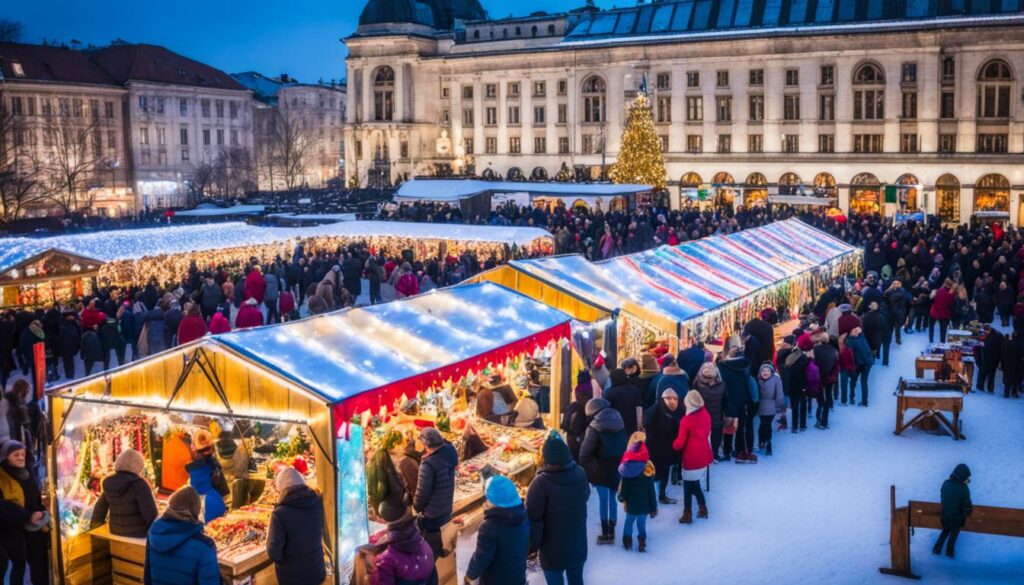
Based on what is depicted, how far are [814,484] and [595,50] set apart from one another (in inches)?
1910

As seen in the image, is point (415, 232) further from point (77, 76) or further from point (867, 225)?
point (77, 76)

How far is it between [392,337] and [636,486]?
8.79ft

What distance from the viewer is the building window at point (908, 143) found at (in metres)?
49.2

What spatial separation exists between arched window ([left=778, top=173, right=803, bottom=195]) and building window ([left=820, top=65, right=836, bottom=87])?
4.74m

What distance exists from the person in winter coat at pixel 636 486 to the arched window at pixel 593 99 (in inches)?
1962

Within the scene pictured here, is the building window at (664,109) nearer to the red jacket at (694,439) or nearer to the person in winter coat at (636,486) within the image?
the red jacket at (694,439)

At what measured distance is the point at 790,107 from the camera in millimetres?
52594

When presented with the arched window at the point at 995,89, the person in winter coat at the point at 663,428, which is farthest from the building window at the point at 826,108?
the person in winter coat at the point at 663,428

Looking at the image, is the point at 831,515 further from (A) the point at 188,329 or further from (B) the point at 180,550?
(A) the point at 188,329

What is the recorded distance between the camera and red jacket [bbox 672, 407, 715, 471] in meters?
9.19

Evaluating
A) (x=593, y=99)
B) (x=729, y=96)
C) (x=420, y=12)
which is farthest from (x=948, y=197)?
(x=420, y=12)

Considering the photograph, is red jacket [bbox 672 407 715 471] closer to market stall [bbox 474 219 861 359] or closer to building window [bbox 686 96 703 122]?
market stall [bbox 474 219 861 359]

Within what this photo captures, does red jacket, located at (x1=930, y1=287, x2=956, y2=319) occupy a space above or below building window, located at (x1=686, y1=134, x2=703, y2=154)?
below

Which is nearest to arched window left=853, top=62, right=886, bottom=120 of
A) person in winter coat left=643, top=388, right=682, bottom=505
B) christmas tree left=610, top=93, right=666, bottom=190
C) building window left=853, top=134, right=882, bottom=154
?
building window left=853, top=134, right=882, bottom=154
